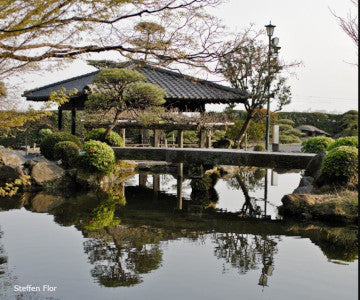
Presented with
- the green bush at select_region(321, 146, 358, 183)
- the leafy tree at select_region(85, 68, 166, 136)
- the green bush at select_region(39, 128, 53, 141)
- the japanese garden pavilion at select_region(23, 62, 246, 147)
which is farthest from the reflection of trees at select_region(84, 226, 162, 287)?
the green bush at select_region(39, 128, 53, 141)

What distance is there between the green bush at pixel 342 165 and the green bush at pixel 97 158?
20.7 ft

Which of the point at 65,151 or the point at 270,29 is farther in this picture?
the point at 270,29

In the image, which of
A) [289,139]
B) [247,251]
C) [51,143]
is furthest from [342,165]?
[289,139]

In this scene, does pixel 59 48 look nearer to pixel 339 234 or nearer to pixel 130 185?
pixel 339 234

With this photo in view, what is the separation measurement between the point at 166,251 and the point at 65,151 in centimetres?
935

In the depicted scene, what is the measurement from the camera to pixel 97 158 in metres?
→ 13.7

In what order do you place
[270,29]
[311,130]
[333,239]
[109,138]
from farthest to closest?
1. [311,130]
2. [270,29]
3. [109,138]
4. [333,239]

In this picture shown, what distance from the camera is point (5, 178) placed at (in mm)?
13297

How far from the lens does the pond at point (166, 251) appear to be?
18.3 ft

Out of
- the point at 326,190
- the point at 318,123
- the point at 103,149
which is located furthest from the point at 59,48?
the point at 318,123

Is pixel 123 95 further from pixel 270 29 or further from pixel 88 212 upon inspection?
pixel 88 212

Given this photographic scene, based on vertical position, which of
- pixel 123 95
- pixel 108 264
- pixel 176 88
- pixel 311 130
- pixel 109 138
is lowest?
pixel 108 264

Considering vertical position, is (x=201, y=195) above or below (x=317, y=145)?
below

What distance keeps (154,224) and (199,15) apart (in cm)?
417
